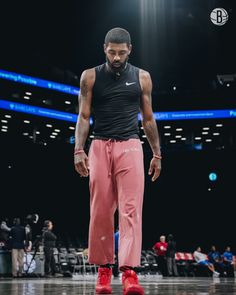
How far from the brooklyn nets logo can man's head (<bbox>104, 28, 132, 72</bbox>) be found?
94.3 ft

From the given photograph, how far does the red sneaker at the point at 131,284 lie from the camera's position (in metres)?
4.25

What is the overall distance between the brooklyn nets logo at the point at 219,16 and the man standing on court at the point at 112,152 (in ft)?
94.3

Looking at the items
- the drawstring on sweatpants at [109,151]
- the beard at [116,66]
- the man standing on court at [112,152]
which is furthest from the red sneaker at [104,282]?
the beard at [116,66]

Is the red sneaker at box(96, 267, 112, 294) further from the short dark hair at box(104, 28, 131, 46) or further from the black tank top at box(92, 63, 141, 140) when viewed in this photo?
the short dark hair at box(104, 28, 131, 46)

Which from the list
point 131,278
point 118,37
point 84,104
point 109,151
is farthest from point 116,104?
point 131,278

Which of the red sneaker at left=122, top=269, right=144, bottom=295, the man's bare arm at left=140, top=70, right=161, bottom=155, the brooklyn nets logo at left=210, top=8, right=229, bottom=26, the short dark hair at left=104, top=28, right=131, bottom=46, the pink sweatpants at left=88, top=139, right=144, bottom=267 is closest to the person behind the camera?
the red sneaker at left=122, top=269, right=144, bottom=295

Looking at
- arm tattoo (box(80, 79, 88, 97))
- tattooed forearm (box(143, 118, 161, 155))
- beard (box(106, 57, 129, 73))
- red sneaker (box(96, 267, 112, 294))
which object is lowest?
red sneaker (box(96, 267, 112, 294))

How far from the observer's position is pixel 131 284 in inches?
171

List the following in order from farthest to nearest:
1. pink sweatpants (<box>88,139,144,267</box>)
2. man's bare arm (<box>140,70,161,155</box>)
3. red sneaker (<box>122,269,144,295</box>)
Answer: man's bare arm (<box>140,70,161,155</box>)
pink sweatpants (<box>88,139,144,267</box>)
red sneaker (<box>122,269,144,295</box>)

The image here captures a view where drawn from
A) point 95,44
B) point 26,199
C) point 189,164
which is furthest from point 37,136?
point 189,164

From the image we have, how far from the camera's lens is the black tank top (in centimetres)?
479

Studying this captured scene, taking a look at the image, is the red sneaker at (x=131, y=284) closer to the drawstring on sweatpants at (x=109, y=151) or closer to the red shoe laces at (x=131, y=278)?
the red shoe laces at (x=131, y=278)

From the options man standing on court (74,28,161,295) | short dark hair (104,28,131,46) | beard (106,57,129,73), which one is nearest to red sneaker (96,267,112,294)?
man standing on court (74,28,161,295)

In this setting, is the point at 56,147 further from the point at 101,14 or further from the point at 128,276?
the point at 128,276
